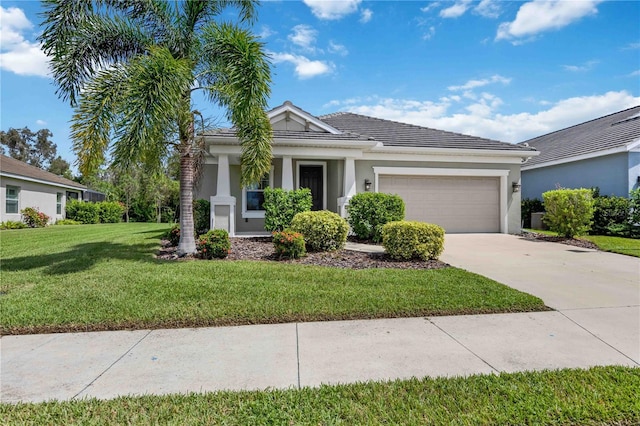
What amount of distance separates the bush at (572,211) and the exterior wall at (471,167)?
2043mm

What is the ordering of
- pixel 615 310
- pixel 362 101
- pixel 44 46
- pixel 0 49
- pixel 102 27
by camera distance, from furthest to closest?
pixel 362 101, pixel 0 49, pixel 102 27, pixel 44 46, pixel 615 310

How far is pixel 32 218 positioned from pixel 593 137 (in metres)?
31.3

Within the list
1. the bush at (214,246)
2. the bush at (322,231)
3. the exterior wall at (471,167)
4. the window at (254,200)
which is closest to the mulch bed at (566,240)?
the exterior wall at (471,167)

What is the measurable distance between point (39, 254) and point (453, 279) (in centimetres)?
1044

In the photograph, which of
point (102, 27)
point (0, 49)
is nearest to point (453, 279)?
point (102, 27)

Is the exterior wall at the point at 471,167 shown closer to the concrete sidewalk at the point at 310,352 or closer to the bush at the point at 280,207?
the bush at the point at 280,207

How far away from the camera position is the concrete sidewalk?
9.64ft

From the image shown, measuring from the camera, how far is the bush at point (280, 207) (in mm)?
10570

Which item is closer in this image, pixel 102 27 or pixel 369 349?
pixel 369 349

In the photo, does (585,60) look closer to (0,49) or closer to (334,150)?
(334,150)

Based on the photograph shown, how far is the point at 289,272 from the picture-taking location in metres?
6.52

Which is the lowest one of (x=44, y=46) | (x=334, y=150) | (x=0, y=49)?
(x=334, y=150)

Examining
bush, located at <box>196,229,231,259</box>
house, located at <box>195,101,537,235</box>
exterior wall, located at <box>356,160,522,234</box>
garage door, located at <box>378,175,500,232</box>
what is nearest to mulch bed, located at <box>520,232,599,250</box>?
exterior wall, located at <box>356,160,522,234</box>

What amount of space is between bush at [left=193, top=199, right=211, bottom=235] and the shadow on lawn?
6.18 ft
